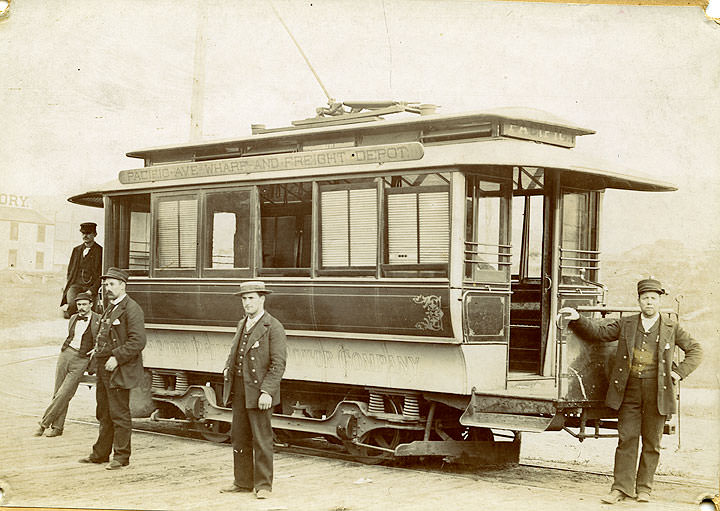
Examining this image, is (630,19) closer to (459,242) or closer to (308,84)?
(459,242)

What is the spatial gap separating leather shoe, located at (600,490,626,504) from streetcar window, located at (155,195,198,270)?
207 inches

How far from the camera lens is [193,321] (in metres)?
11.3

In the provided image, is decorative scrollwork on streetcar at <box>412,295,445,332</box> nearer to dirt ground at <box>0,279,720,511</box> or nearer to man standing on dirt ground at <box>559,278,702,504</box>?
dirt ground at <box>0,279,720,511</box>

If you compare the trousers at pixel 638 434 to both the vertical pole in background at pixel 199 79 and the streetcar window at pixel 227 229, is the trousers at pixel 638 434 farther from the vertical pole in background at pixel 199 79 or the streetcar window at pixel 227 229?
the vertical pole in background at pixel 199 79

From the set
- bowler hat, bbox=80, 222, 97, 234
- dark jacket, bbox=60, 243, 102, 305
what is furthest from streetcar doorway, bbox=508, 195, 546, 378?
bowler hat, bbox=80, 222, 97, 234

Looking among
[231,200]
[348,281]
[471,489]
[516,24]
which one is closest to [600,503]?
[471,489]

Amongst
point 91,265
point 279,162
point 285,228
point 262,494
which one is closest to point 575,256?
point 285,228

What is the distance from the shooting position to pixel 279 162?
10602 millimetres

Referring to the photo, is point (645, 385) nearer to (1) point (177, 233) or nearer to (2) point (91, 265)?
(1) point (177, 233)

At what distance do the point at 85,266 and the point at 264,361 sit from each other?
4.85 m

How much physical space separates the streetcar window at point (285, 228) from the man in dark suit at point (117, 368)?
5.82 ft

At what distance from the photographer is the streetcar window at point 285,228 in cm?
1055

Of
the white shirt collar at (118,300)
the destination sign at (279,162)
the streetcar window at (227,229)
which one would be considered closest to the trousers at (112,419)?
the white shirt collar at (118,300)

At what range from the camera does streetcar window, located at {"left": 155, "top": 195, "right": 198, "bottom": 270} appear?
1135 cm
